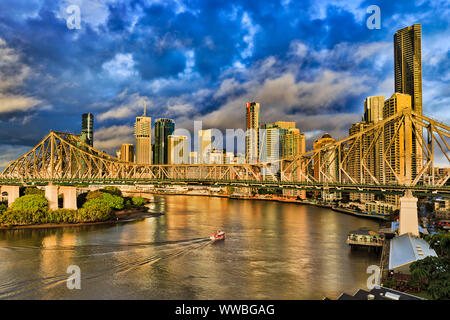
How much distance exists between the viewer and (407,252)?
2736 cm

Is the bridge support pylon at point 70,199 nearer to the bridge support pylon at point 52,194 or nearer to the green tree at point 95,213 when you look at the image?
the bridge support pylon at point 52,194

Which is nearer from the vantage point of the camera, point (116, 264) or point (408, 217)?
point (116, 264)

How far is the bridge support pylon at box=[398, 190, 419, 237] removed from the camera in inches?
1512

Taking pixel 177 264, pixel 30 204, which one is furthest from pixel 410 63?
pixel 30 204

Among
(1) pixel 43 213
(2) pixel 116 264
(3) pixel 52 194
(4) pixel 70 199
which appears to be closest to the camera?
(2) pixel 116 264

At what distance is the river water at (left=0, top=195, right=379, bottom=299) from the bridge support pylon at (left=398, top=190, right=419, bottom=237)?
6.81 metres

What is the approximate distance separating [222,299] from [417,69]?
543 feet

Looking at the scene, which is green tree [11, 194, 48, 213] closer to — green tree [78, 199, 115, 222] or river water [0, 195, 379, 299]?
green tree [78, 199, 115, 222]

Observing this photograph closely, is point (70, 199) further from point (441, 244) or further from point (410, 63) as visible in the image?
point (410, 63)

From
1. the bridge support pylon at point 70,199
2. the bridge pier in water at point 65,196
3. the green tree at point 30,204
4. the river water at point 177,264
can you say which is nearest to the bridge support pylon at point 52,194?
the bridge pier in water at point 65,196

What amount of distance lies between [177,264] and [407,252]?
19.5m

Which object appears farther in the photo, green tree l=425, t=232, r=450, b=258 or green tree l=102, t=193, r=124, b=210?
green tree l=102, t=193, r=124, b=210

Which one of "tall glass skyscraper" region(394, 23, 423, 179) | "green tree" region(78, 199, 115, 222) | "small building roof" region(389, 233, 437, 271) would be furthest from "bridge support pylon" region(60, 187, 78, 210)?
"tall glass skyscraper" region(394, 23, 423, 179)
